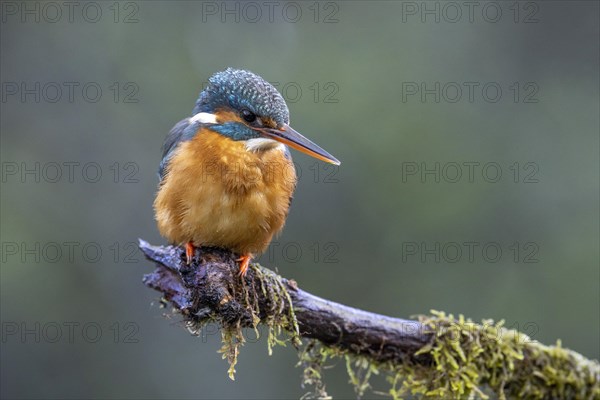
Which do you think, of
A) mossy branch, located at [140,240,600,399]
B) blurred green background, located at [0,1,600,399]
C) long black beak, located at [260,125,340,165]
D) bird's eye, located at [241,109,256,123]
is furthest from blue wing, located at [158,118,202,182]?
blurred green background, located at [0,1,600,399]

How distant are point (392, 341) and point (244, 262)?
866mm

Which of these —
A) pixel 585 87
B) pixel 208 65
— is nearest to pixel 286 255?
pixel 208 65

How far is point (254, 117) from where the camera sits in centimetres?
389

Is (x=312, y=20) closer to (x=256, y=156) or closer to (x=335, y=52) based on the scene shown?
(x=335, y=52)

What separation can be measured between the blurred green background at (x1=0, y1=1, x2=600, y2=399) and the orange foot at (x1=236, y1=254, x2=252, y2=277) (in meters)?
3.26

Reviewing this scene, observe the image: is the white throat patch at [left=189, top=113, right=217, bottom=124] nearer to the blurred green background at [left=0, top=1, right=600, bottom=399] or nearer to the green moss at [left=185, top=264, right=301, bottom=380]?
the green moss at [left=185, top=264, right=301, bottom=380]

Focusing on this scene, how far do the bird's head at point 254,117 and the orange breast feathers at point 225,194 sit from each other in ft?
0.20

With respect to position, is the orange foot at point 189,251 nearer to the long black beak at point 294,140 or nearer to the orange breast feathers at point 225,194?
the orange breast feathers at point 225,194

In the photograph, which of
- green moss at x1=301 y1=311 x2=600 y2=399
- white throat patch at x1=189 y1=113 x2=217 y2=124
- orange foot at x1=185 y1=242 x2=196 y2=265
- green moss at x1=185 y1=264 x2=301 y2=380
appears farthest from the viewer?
white throat patch at x1=189 y1=113 x2=217 y2=124

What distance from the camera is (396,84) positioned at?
26.2 feet

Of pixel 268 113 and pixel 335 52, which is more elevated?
pixel 335 52

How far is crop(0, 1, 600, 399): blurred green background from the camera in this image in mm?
7387

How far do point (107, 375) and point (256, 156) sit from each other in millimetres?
4513

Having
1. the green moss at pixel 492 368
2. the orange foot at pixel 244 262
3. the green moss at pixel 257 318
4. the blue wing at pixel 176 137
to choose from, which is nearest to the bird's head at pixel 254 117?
the blue wing at pixel 176 137
